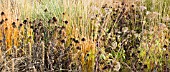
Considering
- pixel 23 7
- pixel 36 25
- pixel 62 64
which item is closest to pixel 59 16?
pixel 23 7

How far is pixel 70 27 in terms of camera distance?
3365 millimetres

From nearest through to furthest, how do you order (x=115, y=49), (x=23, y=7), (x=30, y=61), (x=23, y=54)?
(x=30, y=61), (x=23, y=54), (x=115, y=49), (x=23, y=7)

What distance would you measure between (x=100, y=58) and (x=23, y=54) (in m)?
0.69

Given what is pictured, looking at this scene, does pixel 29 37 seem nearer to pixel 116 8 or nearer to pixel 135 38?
pixel 135 38

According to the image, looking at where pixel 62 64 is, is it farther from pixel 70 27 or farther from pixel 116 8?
pixel 116 8

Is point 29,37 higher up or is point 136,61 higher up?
point 29,37

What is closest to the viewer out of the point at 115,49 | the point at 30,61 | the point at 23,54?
the point at 30,61

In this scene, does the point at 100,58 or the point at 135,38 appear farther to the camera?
the point at 135,38

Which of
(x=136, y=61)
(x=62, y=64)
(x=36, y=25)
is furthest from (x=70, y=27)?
(x=136, y=61)

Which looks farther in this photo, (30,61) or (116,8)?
(116,8)

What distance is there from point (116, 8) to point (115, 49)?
2.95 ft

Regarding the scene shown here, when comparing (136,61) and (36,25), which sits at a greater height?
(36,25)

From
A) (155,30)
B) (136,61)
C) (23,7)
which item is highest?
(23,7)

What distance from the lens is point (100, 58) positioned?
281cm
